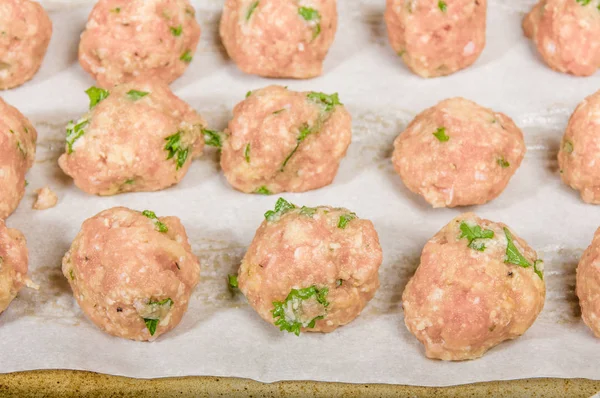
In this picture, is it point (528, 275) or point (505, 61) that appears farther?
point (505, 61)

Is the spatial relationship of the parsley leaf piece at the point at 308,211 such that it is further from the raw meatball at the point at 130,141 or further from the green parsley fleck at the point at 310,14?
the green parsley fleck at the point at 310,14

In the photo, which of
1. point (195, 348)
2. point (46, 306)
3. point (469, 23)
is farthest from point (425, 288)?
point (46, 306)

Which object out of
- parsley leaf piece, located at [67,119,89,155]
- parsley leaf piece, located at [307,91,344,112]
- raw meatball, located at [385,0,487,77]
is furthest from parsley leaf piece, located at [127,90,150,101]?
raw meatball, located at [385,0,487,77]

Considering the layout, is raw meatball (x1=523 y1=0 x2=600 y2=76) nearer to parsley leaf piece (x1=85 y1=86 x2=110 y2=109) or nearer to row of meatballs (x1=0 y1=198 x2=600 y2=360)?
row of meatballs (x1=0 y1=198 x2=600 y2=360)

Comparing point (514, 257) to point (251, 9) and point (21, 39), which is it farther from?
point (21, 39)

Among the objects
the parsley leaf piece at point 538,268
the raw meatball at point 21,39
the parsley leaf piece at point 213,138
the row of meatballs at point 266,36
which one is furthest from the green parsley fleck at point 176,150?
the parsley leaf piece at point 538,268

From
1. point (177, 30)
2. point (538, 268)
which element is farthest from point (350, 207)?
point (177, 30)

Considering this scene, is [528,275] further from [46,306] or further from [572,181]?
[46,306]
